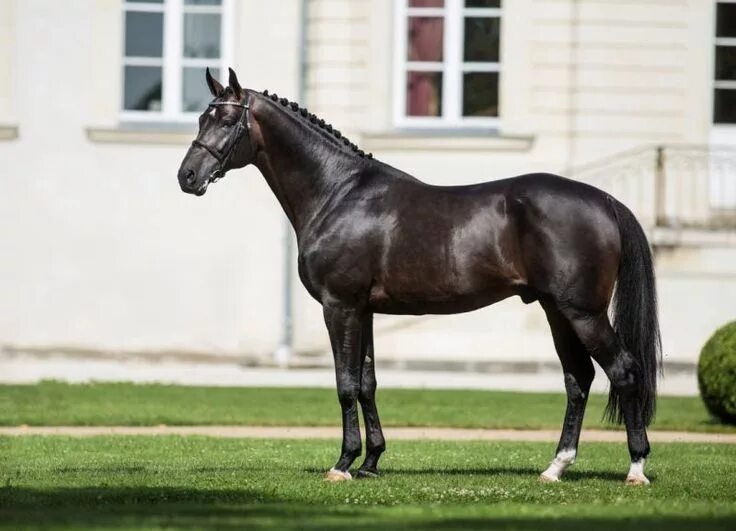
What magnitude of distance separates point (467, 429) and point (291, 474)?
→ 15.6ft

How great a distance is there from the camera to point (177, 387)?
1889cm

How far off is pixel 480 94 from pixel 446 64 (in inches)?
22.1

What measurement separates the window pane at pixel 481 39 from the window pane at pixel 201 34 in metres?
3.14

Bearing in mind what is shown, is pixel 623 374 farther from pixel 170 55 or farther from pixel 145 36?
pixel 145 36

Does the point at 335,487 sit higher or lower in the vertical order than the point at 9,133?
lower

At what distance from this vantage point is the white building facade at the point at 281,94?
2152 centimetres

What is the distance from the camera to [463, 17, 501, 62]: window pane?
21875mm

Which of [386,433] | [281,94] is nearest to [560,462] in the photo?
[386,433]

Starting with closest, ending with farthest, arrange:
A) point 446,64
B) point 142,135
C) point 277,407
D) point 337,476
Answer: point 337,476 → point 277,407 → point 142,135 → point 446,64

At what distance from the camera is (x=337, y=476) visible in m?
10.8

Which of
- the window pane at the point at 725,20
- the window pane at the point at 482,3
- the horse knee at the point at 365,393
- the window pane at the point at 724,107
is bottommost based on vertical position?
the horse knee at the point at 365,393

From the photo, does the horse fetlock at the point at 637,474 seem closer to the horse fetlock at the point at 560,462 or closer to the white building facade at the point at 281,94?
the horse fetlock at the point at 560,462

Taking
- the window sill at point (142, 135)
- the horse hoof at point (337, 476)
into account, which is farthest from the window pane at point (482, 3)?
the horse hoof at point (337, 476)

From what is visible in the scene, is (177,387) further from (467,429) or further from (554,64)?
(554,64)
